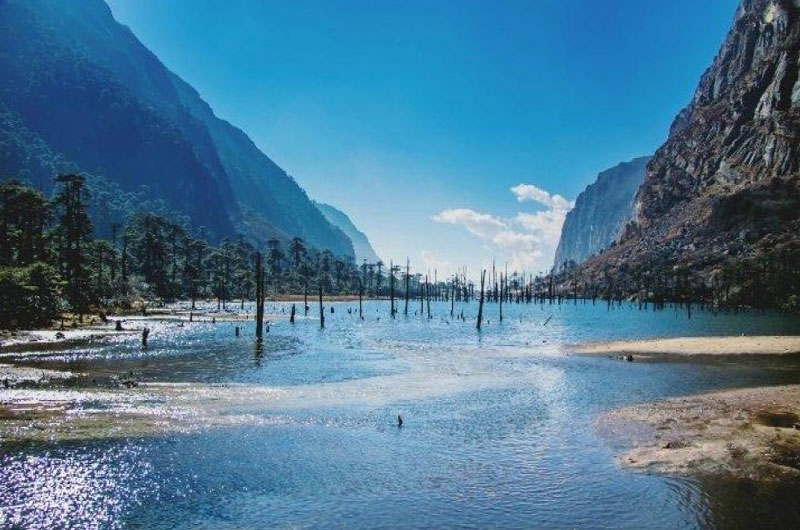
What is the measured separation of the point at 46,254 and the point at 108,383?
63.7 m

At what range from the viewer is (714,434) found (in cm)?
2333

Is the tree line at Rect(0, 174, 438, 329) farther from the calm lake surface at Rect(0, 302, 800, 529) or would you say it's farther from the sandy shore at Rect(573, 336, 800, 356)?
the sandy shore at Rect(573, 336, 800, 356)

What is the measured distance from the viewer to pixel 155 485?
17.7 meters

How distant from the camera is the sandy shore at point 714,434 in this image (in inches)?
768

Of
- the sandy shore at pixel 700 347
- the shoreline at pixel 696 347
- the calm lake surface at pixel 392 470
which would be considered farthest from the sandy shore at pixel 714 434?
the sandy shore at pixel 700 347

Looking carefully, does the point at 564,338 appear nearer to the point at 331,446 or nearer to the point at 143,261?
the point at 331,446

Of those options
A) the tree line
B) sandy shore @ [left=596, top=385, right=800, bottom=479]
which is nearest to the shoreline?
sandy shore @ [left=596, top=385, right=800, bottom=479]

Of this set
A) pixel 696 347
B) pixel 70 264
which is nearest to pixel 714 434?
pixel 696 347

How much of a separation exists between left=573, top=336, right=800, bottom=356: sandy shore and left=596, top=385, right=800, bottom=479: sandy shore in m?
22.8

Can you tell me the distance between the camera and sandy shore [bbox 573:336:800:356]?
176 feet

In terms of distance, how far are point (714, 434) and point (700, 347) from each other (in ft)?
128

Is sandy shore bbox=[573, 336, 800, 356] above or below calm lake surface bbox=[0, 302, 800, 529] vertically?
above

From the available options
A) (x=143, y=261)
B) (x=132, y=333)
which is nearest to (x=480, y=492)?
(x=132, y=333)

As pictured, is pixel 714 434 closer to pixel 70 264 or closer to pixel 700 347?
pixel 700 347
